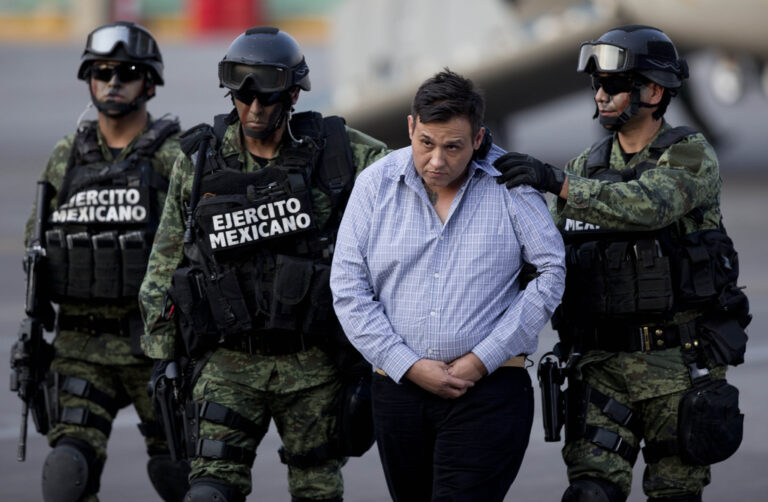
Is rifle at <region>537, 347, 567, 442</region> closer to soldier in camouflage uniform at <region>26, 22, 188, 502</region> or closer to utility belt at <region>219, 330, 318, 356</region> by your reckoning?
utility belt at <region>219, 330, 318, 356</region>

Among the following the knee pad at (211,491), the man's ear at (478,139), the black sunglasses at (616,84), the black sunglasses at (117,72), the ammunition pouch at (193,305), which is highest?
the black sunglasses at (117,72)

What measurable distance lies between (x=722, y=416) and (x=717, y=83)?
18.6 metres

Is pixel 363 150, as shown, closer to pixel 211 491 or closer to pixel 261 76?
pixel 261 76

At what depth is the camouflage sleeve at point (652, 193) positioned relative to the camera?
4613mm

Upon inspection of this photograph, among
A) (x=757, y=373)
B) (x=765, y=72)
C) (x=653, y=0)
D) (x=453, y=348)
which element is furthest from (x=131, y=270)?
(x=765, y=72)

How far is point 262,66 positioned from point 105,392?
1.81 m

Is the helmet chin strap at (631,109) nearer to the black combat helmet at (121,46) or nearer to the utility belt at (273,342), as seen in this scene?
the utility belt at (273,342)

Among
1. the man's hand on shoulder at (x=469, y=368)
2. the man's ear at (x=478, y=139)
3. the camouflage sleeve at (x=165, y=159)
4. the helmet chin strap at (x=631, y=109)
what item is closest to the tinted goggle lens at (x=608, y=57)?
the helmet chin strap at (x=631, y=109)

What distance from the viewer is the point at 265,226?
5.00 m

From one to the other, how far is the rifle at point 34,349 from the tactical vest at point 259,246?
113 cm

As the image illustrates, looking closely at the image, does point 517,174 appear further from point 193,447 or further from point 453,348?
point 193,447

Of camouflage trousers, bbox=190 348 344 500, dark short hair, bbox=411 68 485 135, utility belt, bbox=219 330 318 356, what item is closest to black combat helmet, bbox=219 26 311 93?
dark short hair, bbox=411 68 485 135

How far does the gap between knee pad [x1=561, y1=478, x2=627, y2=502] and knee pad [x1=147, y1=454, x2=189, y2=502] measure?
1.95 m

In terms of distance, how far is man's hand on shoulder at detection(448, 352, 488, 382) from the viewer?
431cm
